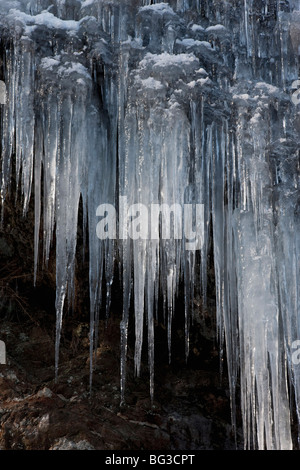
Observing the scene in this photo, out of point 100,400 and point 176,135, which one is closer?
point 176,135

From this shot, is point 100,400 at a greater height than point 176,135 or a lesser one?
lesser

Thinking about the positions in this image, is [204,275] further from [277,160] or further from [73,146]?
[73,146]

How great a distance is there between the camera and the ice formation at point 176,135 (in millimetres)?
3258

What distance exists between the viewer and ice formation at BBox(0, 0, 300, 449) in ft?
10.7

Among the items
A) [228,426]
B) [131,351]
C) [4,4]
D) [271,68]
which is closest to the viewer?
[4,4]

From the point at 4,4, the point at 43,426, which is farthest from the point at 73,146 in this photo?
the point at 43,426

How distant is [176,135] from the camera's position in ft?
11.2

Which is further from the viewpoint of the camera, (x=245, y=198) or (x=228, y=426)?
(x=228, y=426)

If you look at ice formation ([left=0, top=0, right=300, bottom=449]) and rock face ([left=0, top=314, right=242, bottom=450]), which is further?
rock face ([left=0, top=314, right=242, bottom=450])

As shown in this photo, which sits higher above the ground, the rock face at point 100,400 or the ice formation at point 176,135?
the ice formation at point 176,135

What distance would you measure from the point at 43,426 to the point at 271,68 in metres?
3.04

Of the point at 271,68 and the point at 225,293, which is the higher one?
the point at 271,68

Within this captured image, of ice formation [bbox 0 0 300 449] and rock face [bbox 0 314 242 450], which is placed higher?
ice formation [bbox 0 0 300 449]

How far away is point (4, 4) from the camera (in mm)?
3152
